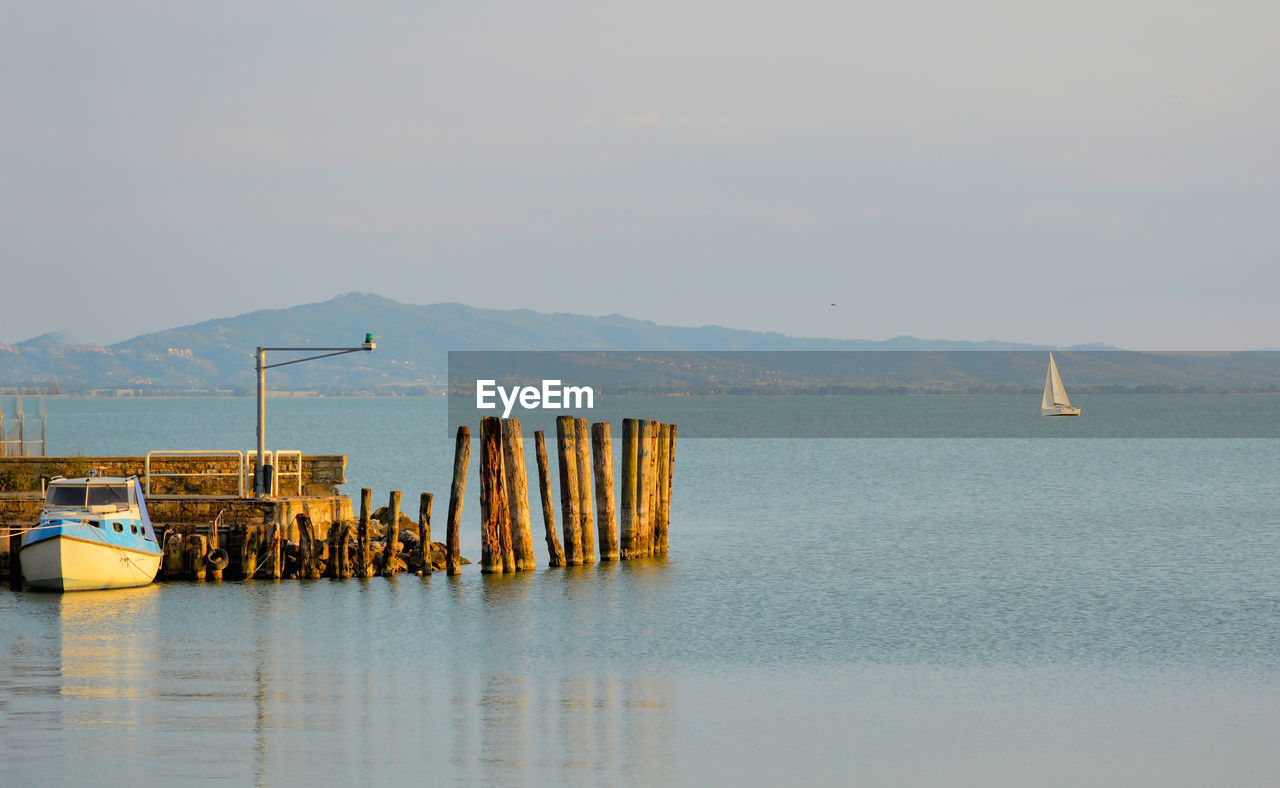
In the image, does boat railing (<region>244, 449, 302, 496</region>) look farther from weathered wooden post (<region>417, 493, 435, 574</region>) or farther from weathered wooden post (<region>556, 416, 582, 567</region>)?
weathered wooden post (<region>556, 416, 582, 567</region>)

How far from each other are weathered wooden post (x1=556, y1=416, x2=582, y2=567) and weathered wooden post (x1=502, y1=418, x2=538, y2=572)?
98cm

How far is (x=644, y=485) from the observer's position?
107ft

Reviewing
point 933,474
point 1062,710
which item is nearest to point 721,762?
point 1062,710

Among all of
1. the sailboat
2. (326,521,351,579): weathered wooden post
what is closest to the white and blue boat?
(326,521,351,579): weathered wooden post

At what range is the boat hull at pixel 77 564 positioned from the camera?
26984 millimetres

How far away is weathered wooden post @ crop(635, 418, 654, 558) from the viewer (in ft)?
104

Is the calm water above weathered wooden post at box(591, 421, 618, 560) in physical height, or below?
below

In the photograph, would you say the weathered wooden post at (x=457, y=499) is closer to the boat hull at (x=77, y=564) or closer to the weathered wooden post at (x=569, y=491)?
the weathered wooden post at (x=569, y=491)

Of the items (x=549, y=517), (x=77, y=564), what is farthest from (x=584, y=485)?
(x=77, y=564)

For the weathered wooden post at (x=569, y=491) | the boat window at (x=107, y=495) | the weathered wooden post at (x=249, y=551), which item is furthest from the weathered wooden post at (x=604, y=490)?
the boat window at (x=107, y=495)

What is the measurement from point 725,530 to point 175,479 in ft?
62.4

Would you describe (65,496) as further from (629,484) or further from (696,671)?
(696,671)

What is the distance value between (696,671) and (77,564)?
12.8 meters

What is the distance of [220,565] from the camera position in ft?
93.4
